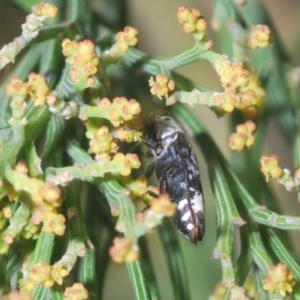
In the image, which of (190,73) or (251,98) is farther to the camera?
(190,73)

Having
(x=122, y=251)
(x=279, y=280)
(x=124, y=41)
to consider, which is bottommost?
(x=279, y=280)

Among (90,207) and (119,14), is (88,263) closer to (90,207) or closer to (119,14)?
(90,207)

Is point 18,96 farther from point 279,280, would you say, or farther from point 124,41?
point 279,280

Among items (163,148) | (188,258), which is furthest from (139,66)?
(188,258)

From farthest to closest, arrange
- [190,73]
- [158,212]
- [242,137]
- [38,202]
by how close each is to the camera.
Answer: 1. [190,73]
2. [242,137]
3. [38,202]
4. [158,212]

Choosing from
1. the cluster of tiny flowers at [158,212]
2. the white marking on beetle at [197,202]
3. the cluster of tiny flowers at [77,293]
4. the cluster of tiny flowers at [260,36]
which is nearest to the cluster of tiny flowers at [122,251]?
the cluster of tiny flowers at [158,212]

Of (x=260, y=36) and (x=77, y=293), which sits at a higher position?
(x=260, y=36)

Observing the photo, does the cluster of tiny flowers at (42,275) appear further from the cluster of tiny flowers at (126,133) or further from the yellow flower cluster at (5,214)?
the cluster of tiny flowers at (126,133)

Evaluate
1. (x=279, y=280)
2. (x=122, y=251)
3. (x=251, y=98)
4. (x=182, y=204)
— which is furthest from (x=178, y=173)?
(x=122, y=251)
